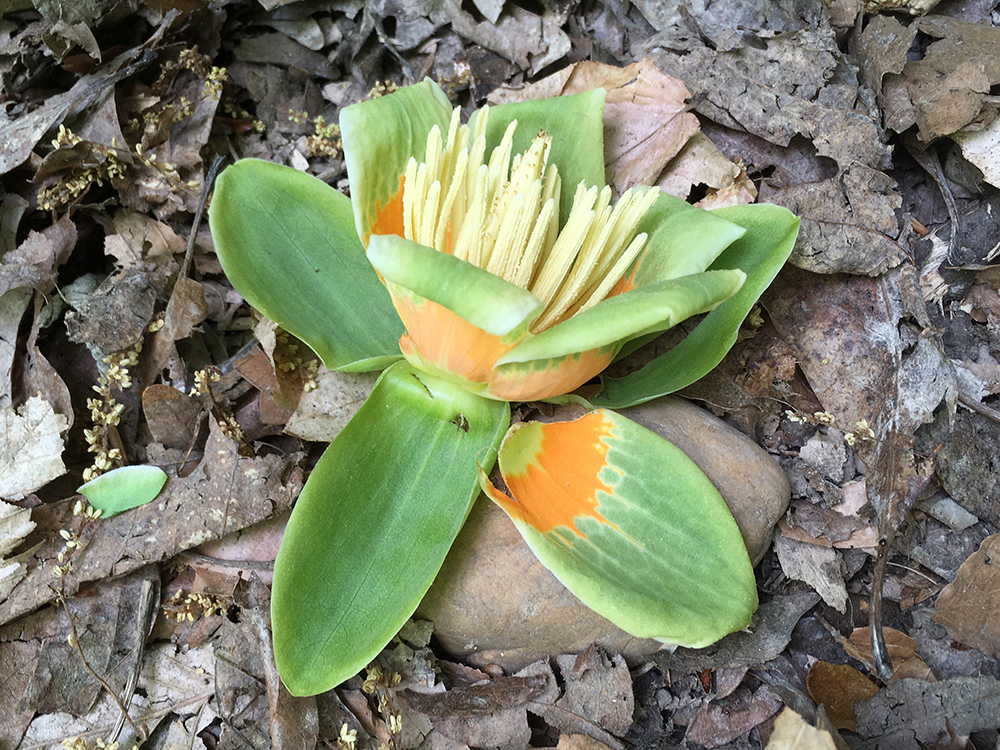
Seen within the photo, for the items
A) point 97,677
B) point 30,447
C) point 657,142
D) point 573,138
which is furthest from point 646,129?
point 97,677

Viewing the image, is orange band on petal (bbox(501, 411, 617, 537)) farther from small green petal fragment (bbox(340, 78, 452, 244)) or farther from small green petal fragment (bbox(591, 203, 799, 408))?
small green petal fragment (bbox(340, 78, 452, 244))

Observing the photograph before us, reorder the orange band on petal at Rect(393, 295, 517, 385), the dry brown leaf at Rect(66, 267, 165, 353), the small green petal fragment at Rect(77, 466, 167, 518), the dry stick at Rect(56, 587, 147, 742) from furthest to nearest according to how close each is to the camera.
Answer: the dry brown leaf at Rect(66, 267, 165, 353) < the small green petal fragment at Rect(77, 466, 167, 518) < the dry stick at Rect(56, 587, 147, 742) < the orange band on petal at Rect(393, 295, 517, 385)

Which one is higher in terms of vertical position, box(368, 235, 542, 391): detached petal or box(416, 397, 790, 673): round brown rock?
box(368, 235, 542, 391): detached petal

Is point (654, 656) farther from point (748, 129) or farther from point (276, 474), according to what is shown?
point (748, 129)

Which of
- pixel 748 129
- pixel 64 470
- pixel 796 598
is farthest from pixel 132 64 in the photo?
pixel 796 598

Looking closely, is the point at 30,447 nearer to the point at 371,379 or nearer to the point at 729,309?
the point at 371,379

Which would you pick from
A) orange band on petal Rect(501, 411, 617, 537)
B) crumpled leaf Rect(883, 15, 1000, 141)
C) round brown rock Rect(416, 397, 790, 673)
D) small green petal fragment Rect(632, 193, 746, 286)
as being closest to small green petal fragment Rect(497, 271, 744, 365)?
small green petal fragment Rect(632, 193, 746, 286)

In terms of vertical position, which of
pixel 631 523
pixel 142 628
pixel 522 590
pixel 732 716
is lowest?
pixel 732 716
